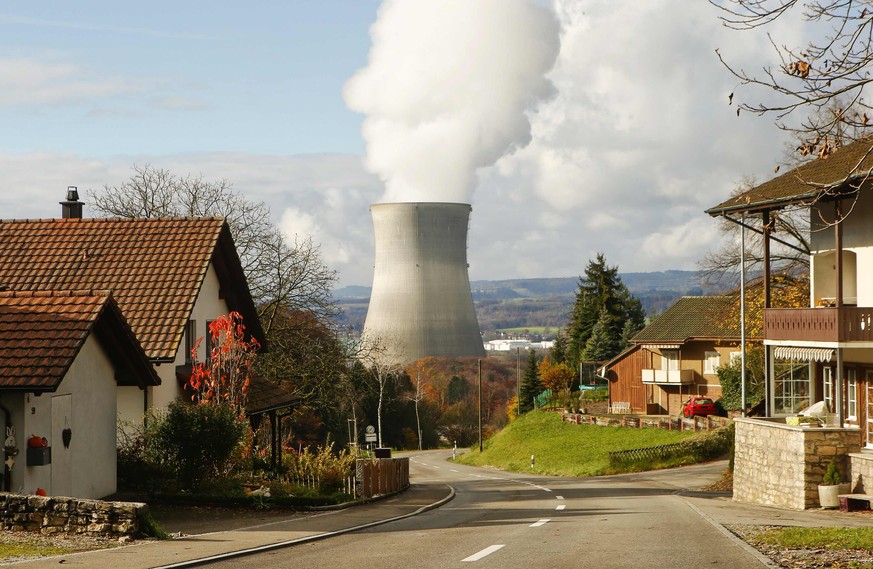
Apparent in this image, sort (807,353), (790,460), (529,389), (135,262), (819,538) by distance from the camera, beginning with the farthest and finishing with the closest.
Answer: (529,389) → (135,262) → (807,353) → (790,460) → (819,538)

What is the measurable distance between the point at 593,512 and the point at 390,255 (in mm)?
45477

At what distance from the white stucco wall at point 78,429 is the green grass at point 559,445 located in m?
25.7

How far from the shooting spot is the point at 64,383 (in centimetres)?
1822

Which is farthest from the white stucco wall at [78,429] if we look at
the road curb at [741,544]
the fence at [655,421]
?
the fence at [655,421]

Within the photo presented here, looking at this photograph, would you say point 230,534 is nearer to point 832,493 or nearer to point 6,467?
point 6,467

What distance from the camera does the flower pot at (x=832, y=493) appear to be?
20.2m

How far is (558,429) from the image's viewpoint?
56031 mm

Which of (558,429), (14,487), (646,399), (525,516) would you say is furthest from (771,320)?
(646,399)

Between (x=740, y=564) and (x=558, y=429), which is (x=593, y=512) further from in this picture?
(x=558, y=429)

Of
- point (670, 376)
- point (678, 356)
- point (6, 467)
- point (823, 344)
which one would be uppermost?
point (823, 344)

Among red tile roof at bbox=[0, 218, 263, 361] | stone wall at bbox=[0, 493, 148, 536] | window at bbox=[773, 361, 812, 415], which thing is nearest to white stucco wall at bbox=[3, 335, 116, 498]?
red tile roof at bbox=[0, 218, 263, 361]

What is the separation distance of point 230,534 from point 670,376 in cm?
4617

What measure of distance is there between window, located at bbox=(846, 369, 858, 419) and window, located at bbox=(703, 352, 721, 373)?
31.3 metres

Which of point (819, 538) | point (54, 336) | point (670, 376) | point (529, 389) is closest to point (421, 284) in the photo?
point (529, 389)
